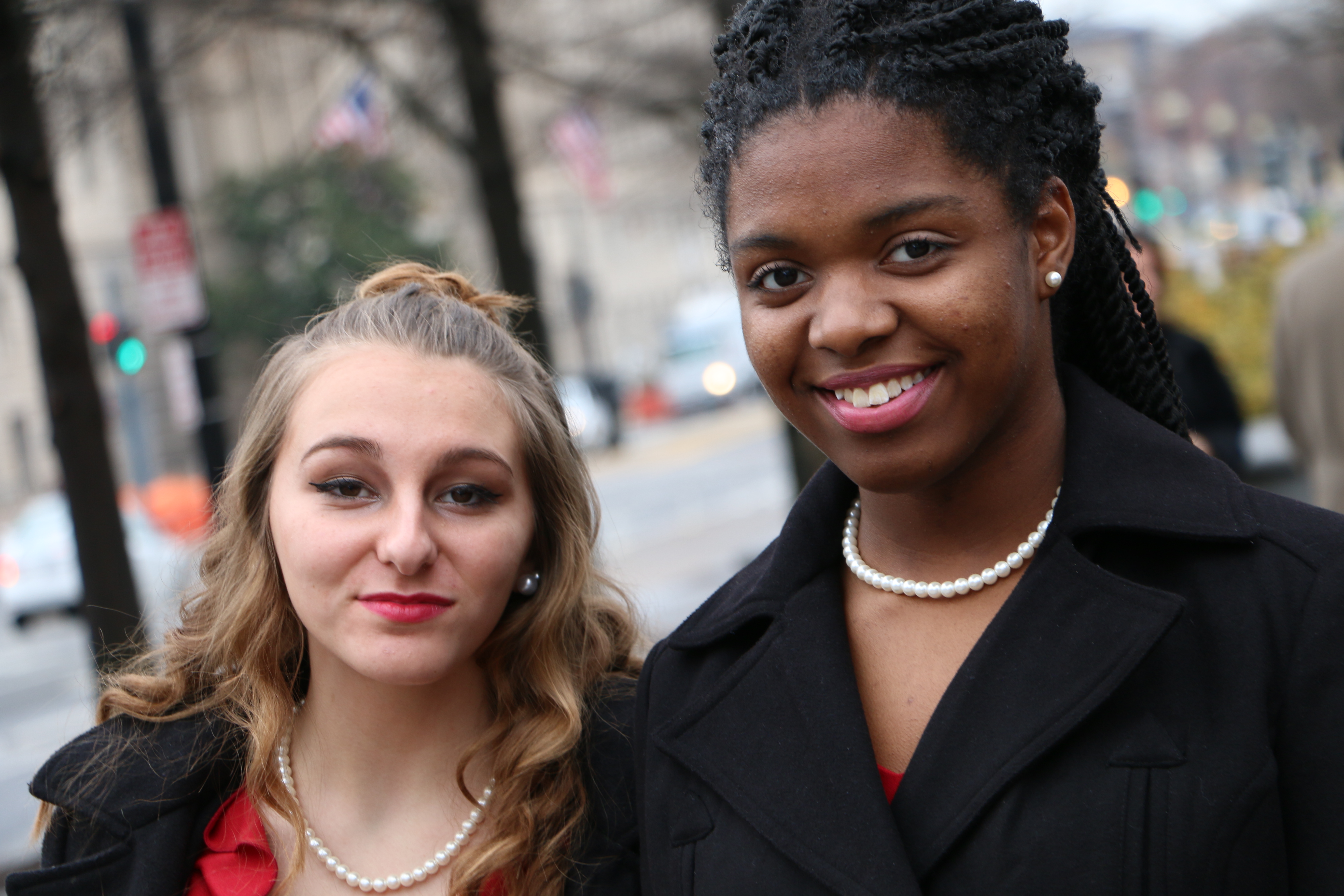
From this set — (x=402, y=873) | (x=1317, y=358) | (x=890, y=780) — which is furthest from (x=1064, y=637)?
(x=1317, y=358)

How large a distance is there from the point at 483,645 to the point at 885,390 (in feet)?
4.18

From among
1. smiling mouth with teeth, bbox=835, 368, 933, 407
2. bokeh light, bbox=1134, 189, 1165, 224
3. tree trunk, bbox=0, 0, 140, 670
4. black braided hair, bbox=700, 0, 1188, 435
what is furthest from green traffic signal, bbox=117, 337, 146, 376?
bokeh light, bbox=1134, 189, 1165, 224

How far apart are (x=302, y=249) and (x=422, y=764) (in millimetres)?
24068

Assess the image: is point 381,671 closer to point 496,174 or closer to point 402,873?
point 402,873

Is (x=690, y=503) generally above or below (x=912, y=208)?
below

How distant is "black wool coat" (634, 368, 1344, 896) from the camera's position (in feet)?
5.21

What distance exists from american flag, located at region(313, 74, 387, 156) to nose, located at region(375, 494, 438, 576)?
1195 centimetres

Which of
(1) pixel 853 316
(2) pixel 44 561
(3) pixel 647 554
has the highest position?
(1) pixel 853 316

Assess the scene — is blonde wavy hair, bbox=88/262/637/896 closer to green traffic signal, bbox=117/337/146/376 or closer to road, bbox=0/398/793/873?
road, bbox=0/398/793/873

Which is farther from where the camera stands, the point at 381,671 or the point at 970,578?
the point at 381,671

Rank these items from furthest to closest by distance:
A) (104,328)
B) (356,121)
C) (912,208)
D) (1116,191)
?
(356,121), (104,328), (1116,191), (912,208)

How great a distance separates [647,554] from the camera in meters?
15.8

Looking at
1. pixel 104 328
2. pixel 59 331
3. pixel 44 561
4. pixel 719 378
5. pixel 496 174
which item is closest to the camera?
pixel 59 331

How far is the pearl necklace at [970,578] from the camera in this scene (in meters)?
1.88
